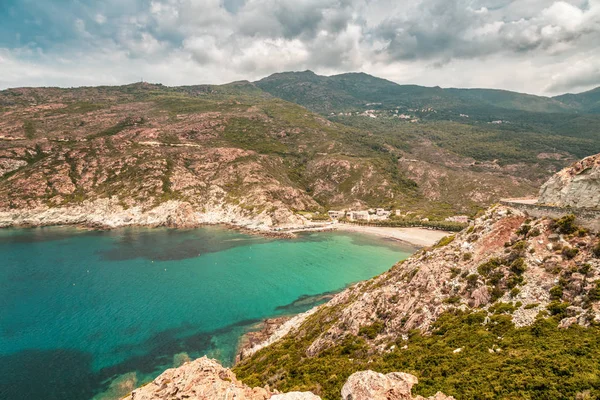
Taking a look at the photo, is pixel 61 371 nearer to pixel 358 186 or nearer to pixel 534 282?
pixel 534 282

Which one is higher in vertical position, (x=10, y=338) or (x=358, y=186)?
(x=358, y=186)

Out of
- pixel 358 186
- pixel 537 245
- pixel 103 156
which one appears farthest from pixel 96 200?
pixel 537 245

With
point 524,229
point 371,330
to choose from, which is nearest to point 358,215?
point 524,229

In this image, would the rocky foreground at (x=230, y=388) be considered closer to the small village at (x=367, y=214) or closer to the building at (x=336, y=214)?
the small village at (x=367, y=214)

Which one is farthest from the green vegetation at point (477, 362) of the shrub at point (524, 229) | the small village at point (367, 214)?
the small village at point (367, 214)

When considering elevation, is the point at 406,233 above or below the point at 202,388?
below

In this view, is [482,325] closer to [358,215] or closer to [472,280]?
[472,280]

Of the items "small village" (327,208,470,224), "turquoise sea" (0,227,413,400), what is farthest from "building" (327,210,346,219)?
"turquoise sea" (0,227,413,400)
